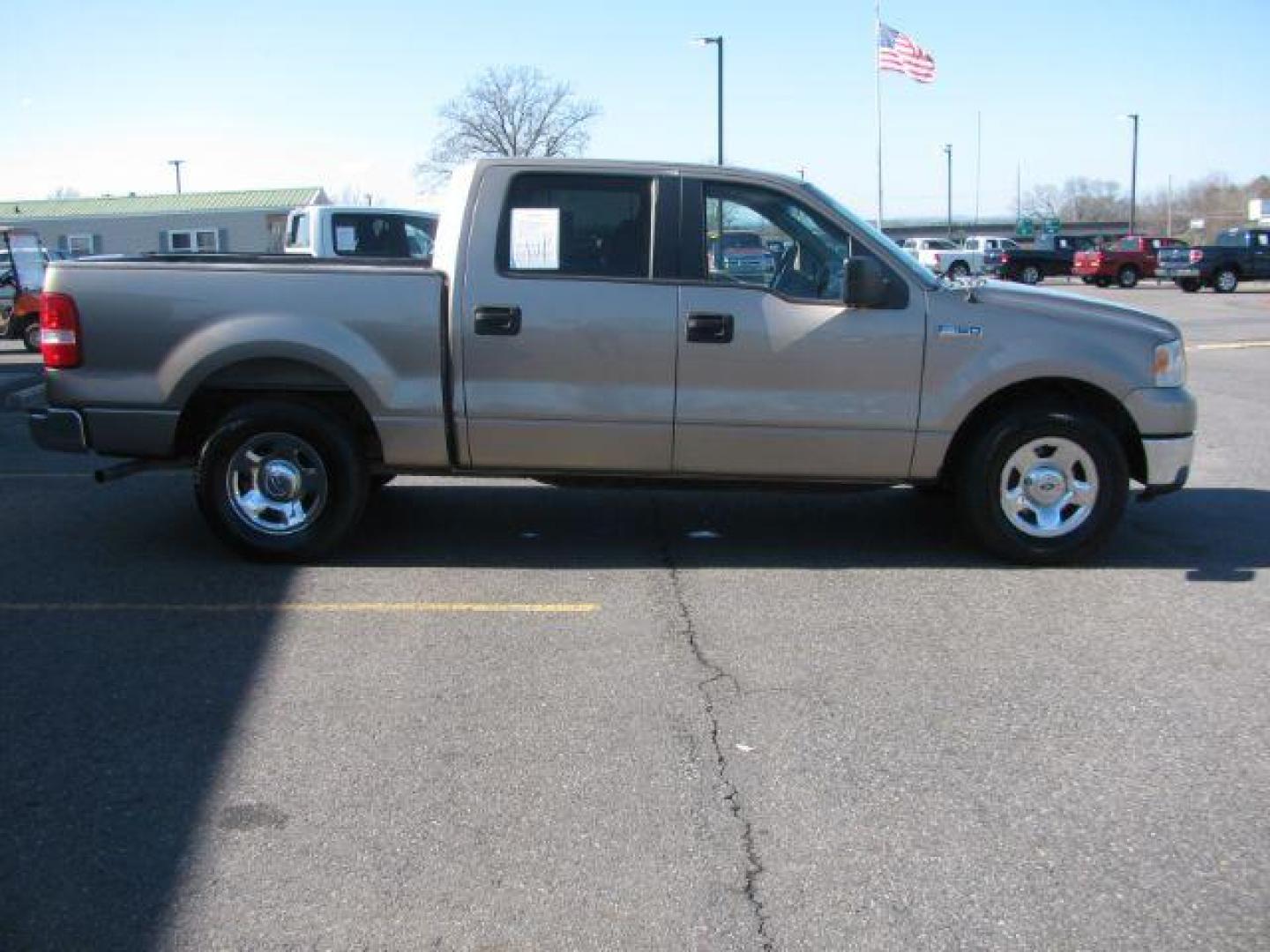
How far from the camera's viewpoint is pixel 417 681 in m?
4.81

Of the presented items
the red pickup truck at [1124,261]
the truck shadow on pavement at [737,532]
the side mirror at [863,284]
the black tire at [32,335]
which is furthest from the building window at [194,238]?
the side mirror at [863,284]

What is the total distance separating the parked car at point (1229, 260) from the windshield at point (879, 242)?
34.4 m

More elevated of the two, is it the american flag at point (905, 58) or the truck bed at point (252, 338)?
the american flag at point (905, 58)

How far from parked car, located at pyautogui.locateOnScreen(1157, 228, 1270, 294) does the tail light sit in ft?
121

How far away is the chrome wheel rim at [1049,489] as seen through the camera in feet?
20.9

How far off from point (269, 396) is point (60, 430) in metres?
1.07

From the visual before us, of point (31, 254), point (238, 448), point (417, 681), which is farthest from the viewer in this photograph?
point (31, 254)

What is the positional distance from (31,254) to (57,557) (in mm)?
16343

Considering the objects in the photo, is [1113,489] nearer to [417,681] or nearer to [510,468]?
[510,468]

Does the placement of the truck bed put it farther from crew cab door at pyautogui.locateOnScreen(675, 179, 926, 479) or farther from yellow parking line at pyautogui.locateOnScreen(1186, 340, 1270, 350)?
yellow parking line at pyautogui.locateOnScreen(1186, 340, 1270, 350)

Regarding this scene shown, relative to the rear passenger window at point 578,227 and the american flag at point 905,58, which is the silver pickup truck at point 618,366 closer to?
the rear passenger window at point 578,227

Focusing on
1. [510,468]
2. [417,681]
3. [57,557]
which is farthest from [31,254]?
[417,681]

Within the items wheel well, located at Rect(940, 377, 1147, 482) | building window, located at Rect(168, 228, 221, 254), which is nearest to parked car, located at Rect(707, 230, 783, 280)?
wheel well, located at Rect(940, 377, 1147, 482)

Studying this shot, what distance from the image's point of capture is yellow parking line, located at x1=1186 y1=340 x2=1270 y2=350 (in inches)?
739
